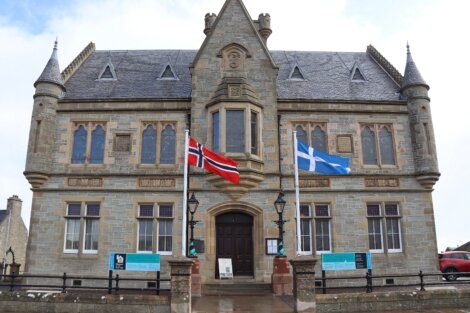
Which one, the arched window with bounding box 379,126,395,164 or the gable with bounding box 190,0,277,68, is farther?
the gable with bounding box 190,0,277,68

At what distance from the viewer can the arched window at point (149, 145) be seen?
20469mm

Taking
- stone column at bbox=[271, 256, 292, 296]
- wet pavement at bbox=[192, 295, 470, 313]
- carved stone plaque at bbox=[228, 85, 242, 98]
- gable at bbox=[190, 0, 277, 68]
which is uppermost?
gable at bbox=[190, 0, 277, 68]

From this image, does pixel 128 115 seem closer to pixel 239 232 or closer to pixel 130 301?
pixel 239 232

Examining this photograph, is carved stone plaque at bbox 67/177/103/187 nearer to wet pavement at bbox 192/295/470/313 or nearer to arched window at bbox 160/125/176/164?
arched window at bbox 160/125/176/164

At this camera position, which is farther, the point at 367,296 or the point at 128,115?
the point at 128,115

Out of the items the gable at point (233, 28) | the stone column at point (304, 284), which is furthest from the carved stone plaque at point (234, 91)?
the stone column at point (304, 284)

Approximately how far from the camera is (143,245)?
19.5 metres

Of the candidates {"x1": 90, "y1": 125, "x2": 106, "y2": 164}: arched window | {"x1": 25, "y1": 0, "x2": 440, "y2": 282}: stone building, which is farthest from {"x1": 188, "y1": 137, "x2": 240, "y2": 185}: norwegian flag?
{"x1": 90, "y1": 125, "x2": 106, "y2": 164}: arched window

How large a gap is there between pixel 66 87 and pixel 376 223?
1857 cm

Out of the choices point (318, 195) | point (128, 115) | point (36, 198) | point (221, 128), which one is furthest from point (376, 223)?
point (36, 198)

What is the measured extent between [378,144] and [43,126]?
1759 centimetres

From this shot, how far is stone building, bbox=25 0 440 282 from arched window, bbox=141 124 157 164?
6cm

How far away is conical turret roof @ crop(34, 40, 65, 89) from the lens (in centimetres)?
2086

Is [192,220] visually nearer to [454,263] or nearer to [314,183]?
[314,183]
